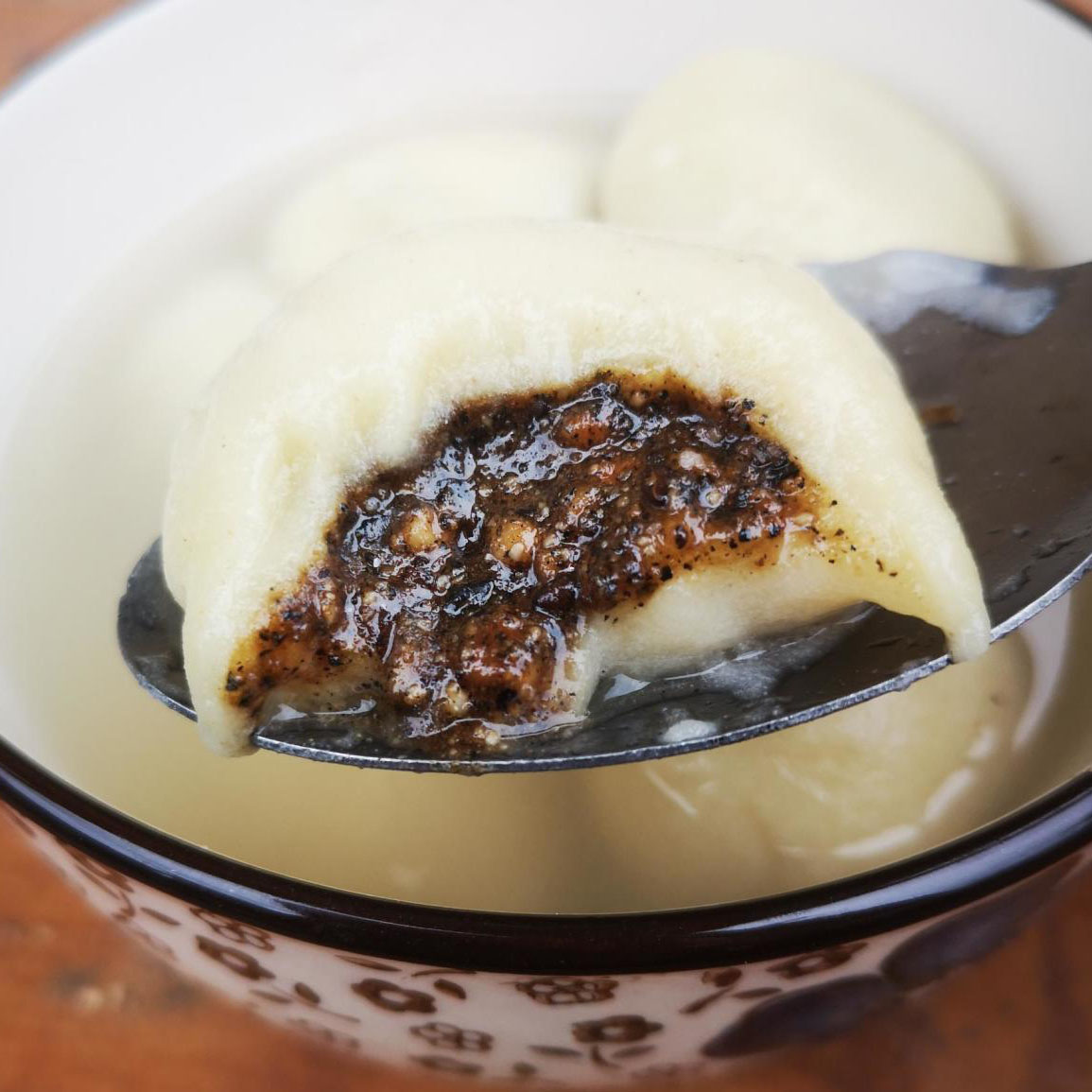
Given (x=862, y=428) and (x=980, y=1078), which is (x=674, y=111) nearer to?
(x=862, y=428)

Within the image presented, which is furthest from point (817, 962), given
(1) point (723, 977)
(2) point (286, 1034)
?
(2) point (286, 1034)

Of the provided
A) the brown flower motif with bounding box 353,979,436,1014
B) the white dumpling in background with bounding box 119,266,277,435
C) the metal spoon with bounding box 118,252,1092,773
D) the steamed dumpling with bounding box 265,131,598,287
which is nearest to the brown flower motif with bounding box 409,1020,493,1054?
the brown flower motif with bounding box 353,979,436,1014

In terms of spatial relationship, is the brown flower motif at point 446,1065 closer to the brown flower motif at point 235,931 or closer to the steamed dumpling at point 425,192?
the brown flower motif at point 235,931

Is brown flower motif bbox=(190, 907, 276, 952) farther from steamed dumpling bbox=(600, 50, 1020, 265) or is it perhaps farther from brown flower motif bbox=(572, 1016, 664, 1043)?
steamed dumpling bbox=(600, 50, 1020, 265)

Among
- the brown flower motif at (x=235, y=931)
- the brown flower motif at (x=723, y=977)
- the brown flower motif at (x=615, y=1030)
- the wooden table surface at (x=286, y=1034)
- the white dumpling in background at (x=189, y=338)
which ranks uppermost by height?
the white dumpling in background at (x=189, y=338)

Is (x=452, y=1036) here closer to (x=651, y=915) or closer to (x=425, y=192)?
(x=651, y=915)

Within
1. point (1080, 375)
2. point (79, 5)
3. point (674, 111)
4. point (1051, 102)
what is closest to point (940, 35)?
point (1051, 102)

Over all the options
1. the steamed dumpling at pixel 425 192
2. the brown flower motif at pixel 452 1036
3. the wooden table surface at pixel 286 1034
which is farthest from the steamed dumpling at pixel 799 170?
the brown flower motif at pixel 452 1036
